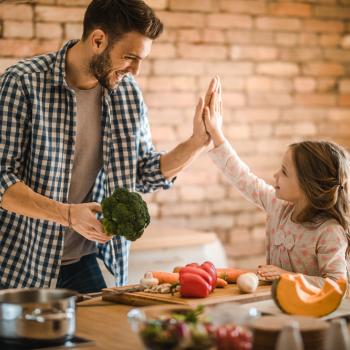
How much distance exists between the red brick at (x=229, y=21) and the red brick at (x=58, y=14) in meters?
0.92

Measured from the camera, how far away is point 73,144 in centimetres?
284

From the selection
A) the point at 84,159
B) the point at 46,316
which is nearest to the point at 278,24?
the point at 84,159

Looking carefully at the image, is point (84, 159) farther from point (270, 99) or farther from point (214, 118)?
point (270, 99)

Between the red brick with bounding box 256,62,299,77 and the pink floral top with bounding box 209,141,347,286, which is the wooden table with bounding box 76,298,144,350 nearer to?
the pink floral top with bounding box 209,141,347,286

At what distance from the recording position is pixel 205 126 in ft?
9.96

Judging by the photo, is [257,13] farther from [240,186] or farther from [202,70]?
[240,186]

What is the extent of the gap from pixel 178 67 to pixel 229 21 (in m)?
0.50

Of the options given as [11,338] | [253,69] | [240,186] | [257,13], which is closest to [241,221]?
[253,69]

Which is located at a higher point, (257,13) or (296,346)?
(257,13)

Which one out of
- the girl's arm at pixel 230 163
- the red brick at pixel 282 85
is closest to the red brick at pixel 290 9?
the red brick at pixel 282 85

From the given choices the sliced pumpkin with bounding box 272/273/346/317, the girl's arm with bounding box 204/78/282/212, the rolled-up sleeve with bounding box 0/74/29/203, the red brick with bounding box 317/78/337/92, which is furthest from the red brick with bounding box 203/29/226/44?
the sliced pumpkin with bounding box 272/273/346/317

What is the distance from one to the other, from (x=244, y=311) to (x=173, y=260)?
2527 mm

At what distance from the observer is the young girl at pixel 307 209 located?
269 cm

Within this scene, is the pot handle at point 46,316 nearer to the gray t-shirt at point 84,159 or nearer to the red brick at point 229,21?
the gray t-shirt at point 84,159
